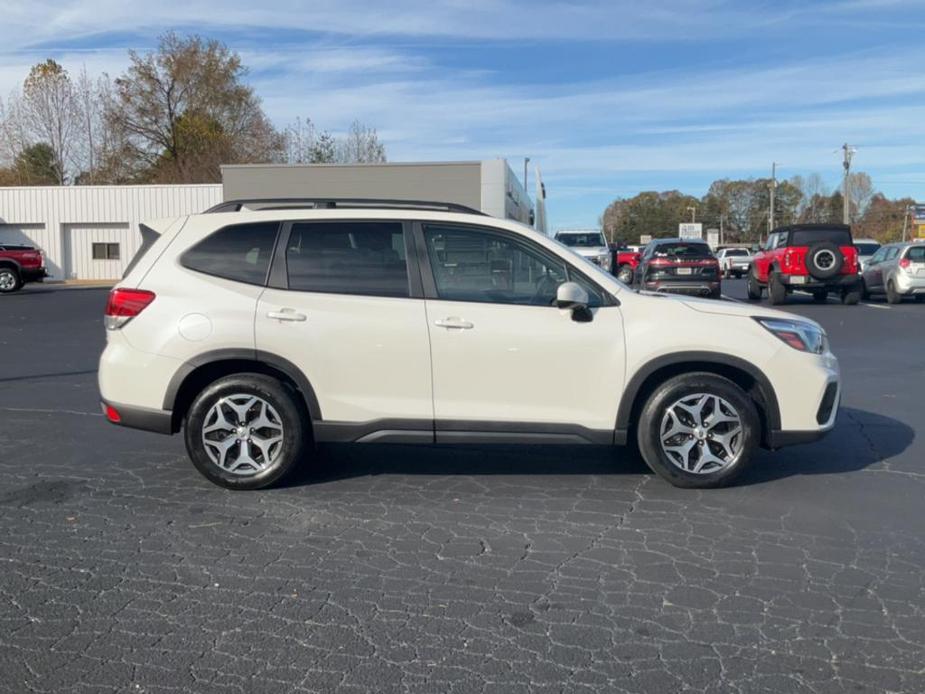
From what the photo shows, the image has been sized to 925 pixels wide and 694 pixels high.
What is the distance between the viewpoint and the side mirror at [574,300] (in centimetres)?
551

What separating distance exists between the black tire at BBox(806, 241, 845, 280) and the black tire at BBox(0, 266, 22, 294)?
2339 centimetres

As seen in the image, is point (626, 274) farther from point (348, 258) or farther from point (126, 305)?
point (126, 305)

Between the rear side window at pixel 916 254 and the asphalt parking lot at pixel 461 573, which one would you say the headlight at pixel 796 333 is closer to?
the asphalt parking lot at pixel 461 573

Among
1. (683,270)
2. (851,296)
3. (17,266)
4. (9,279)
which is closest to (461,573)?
(683,270)

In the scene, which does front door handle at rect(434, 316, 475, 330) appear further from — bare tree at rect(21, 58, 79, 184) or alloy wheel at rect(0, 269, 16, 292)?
bare tree at rect(21, 58, 79, 184)

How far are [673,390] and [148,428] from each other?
3344 mm

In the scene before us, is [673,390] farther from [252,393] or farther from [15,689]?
[15,689]

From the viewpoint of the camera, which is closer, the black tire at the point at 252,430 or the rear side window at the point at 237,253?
the black tire at the point at 252,430

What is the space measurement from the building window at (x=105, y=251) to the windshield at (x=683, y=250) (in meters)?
28.4

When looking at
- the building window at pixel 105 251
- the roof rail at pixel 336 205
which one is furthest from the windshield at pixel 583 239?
the roof rail at pixel 336 205

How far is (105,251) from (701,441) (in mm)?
40081

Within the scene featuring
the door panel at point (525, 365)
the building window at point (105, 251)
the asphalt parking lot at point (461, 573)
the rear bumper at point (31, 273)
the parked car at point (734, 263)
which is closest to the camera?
the asphalt parking lot at point (461, 573)

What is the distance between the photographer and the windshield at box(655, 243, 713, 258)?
21.2 m

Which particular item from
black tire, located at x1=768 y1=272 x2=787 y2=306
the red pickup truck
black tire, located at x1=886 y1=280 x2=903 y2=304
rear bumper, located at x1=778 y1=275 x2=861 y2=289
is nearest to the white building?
the red pickup truck
